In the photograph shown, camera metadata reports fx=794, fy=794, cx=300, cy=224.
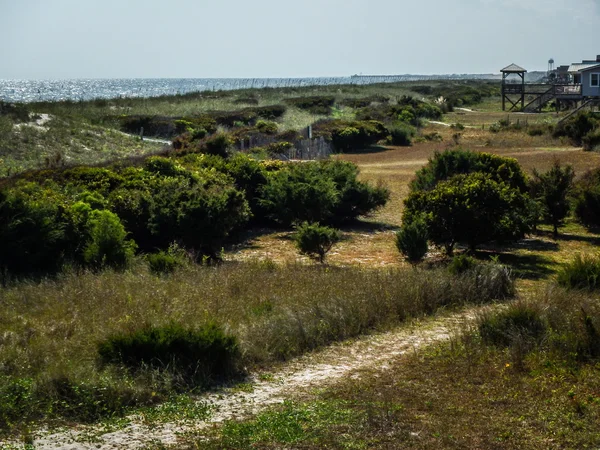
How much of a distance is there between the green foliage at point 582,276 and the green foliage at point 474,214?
3567 millimetres

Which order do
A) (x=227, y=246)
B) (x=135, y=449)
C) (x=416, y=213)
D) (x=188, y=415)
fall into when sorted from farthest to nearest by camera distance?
1. (x=227, y=246)
2. (x=416, y=213)
3. (x=188, y=415)
4. (x=135, y=449)

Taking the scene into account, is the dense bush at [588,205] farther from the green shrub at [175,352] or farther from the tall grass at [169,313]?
the green shrub at [175,352]

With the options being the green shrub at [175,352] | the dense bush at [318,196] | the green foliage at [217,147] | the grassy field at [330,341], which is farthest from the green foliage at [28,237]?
the green foliage at [217,147]

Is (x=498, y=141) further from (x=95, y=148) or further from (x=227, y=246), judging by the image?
(x=227, y=246)

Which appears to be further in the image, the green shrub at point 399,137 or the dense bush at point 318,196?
the green shrub at point 399,137

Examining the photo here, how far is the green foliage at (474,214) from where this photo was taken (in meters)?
16.5

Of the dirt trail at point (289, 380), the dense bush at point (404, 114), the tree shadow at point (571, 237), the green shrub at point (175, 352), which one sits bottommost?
the tree shadow at point (571, 237)

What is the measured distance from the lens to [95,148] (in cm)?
3241

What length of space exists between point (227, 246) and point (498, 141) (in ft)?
85.4

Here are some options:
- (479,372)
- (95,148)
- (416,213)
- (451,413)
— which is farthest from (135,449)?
(95,148)

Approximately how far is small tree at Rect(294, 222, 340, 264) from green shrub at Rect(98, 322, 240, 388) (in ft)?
24.1

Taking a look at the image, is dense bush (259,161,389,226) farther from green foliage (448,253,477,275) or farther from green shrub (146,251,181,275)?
green foliage (448,253,477,275)

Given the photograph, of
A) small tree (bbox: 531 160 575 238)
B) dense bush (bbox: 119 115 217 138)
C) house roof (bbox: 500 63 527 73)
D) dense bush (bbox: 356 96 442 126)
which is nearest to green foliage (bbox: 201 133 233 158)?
small tree (bbox: 531 160 575 238)

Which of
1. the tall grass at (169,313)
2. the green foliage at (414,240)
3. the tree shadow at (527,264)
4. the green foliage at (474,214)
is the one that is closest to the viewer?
the tall grass at (169,313)
